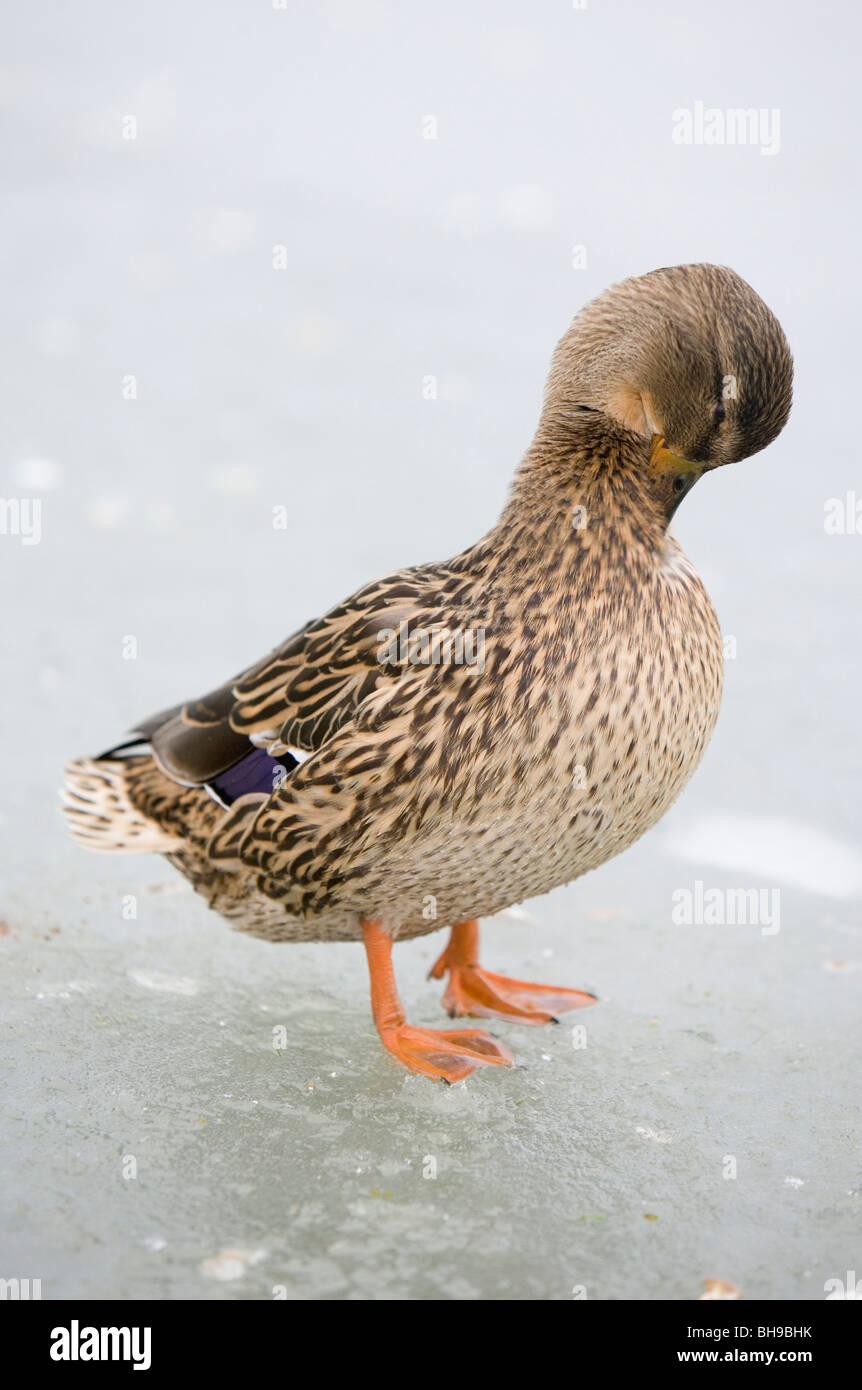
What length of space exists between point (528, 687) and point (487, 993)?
42.5 inches

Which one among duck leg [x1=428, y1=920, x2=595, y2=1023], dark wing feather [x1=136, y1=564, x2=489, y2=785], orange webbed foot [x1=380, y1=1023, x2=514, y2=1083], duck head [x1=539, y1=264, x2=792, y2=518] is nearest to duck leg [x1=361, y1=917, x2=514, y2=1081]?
orange webbed foot [x1=380, y1=1023, x2=514, y2=1083]

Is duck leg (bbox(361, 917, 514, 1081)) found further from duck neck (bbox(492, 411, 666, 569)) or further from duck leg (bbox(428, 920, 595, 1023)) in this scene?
duck neck (bbox(492, 411, 666, 569))

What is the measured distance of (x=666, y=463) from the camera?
2.95 meters

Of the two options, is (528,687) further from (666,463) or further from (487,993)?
(487,993)

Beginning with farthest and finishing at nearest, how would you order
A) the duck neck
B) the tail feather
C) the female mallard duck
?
the tail feather
the duck neck
the female mallard duck

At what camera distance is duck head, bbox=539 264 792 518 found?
2.73 metres

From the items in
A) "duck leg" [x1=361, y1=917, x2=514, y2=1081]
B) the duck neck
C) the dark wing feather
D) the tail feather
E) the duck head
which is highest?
the duck head

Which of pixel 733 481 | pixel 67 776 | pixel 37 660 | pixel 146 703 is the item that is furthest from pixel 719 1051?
pixel 733 481

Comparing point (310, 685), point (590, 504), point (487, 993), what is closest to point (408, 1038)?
point (487, 993)

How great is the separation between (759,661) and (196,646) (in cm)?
212

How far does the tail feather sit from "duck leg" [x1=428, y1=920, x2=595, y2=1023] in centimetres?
77

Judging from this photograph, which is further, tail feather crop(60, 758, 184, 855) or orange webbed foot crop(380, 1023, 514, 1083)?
tail feather crop(60, 758, 184, 855)

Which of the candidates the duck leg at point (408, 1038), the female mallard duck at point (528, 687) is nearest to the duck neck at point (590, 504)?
the female mallard duck at point (528, 687)
